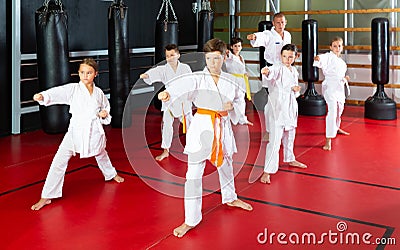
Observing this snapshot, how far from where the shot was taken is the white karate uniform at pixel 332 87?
538 centimetres

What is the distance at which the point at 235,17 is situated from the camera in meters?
9.66

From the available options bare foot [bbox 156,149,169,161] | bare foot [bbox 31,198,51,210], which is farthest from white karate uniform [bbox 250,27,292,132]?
bare foot [bbox 31,198,51,210]

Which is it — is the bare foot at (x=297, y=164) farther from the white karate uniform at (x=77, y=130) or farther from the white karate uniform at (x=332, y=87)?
the white karate uniform at (x=77, y=130)

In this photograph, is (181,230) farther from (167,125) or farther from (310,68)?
(310,68)

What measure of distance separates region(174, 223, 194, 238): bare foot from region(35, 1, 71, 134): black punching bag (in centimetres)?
286

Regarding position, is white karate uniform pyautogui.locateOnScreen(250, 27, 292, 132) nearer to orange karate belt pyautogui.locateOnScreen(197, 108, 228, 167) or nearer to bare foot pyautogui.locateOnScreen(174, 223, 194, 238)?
orange karate belt pyautogui.locateOnScreen(197, 108, 228, 167)

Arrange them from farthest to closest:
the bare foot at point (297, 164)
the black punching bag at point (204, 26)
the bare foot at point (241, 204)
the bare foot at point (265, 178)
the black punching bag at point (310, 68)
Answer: the black punching bag at point (204, 26) → the black punching bag at point (310, 68) → the bare foot at point (297, 164) → the bare foot at point (265, 178) → the bare foot at point (241, 204)

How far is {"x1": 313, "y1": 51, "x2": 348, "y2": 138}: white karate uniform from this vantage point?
17.6 ft

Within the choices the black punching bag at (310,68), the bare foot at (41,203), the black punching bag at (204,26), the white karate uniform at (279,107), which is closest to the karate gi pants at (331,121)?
the white karate uniform at (279,107)

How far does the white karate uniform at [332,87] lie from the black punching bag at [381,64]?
5.86 feet

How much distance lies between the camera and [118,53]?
20.1 ft

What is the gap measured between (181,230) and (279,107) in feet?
5.90

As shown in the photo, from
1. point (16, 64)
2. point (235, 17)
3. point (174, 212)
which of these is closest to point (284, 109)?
point (174, 212)

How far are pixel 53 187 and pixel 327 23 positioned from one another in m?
6.66
